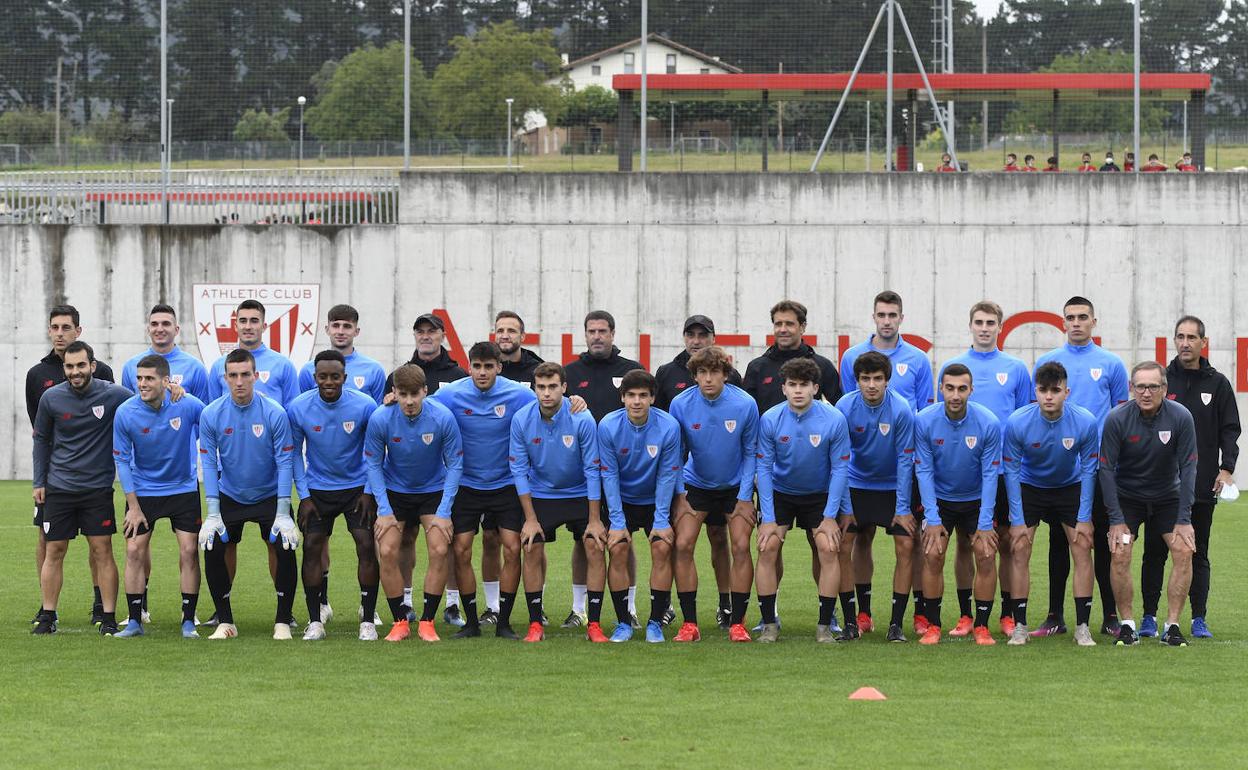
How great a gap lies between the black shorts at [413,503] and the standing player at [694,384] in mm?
1632

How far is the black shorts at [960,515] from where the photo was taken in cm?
1068

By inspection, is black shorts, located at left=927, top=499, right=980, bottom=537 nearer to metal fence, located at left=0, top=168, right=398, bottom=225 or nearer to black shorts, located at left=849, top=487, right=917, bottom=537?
black shorts, located at left=849, top=487, right=917, bottom=537

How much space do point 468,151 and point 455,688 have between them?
15101 millimetres

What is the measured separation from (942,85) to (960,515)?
45.2 feet

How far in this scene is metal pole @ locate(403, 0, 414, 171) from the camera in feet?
76.1

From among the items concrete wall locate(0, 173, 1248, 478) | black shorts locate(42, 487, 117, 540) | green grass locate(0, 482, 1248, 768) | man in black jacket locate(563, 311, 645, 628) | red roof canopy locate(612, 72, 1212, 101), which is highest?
red roof canopy locate(612, 72, 1212, 101)

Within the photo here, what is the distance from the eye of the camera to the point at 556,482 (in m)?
10.9

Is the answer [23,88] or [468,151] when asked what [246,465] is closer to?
[468,151]

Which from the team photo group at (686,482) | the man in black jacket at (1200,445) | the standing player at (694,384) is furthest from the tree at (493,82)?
the man in black jacket at (1200,445)

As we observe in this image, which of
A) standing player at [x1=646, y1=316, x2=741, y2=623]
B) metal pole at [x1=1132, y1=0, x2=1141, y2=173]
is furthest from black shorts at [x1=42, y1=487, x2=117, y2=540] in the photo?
metal pole at [x1=1132, y1=0, x2=1141, y2=173]

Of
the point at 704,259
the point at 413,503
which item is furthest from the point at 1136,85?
the point at 413,503

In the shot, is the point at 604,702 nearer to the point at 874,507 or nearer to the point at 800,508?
the point at 800,508

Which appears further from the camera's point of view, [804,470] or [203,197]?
[203,197]

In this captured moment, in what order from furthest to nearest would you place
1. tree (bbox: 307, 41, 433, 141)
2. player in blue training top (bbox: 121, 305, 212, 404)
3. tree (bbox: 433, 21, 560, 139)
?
tree (bbox: 307, 41, 433, 141) → tree (bbox: 433, 21, 560, 139) → player in blue training top (bbox: 121, 305, 212, 404)
